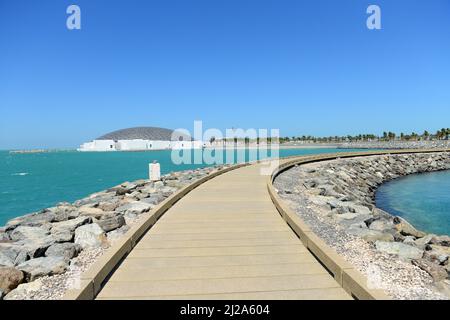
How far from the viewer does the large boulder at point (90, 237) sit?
18.2ft

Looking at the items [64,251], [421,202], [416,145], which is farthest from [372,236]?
[416,145]

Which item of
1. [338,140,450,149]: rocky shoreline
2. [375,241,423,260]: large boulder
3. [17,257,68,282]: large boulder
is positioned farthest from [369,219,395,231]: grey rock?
[338,140,450,149]: rocky shoreline

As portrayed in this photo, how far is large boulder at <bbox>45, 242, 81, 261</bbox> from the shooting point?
4.80 metres

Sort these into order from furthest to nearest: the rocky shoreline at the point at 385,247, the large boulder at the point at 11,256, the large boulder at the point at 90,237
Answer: the large boulder at the point at 90,237
the large boulder at the point at 11,256
the rocky shoreline at the point at 385,247

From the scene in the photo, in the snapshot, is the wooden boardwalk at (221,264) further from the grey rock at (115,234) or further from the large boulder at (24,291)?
the large boulder at (24,291)

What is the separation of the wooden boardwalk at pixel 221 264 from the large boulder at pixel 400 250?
1.70 m

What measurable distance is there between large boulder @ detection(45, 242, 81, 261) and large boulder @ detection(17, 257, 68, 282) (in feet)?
0.86

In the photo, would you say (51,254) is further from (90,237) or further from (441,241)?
(441,241)

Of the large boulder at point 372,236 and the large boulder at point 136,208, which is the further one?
the large boulder at point 136,208

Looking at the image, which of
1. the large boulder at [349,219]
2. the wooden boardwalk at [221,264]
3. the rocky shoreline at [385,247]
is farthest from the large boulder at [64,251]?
the large boulder at [349,219]

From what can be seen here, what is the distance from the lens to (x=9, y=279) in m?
3.85

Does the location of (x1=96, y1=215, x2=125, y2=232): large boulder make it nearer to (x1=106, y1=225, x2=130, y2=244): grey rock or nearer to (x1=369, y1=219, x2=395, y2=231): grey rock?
(x1=106, y1=225, x2=130, y2=244): grey rock
